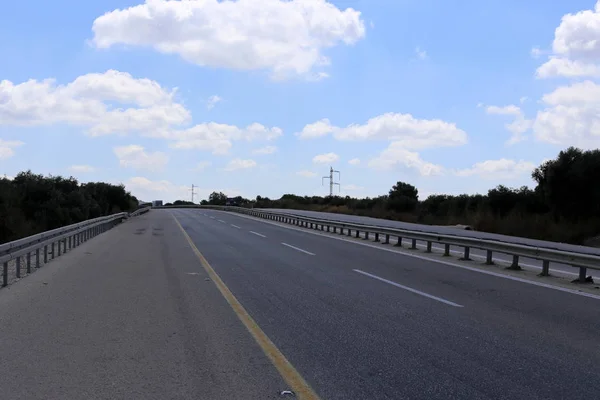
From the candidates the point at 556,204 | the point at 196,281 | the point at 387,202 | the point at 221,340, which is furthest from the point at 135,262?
the point at 387,202

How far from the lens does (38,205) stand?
124ft

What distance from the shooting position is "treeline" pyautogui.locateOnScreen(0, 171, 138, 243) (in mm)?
29234

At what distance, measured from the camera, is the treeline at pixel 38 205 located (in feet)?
95.9

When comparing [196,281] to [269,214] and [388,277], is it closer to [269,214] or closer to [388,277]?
[388,277]

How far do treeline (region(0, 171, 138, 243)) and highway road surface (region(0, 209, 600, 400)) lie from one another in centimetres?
1642

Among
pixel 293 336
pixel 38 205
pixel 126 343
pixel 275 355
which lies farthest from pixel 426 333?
pixel 38 205

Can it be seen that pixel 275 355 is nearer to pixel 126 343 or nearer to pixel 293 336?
pixel 293 336

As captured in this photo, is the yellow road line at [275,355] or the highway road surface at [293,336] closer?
the yellow road line at [275,355]

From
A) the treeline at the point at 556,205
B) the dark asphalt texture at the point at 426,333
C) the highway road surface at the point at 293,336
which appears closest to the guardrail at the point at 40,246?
the highway road surface at the point at 293,336

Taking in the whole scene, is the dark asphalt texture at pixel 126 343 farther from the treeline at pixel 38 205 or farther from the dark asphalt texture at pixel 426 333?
the treeline at pixel 38 205

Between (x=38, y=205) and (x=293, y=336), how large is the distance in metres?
34.1

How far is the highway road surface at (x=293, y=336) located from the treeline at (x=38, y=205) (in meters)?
16.4

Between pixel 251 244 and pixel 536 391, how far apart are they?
61.8 feet

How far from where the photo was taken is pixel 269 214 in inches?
2085
